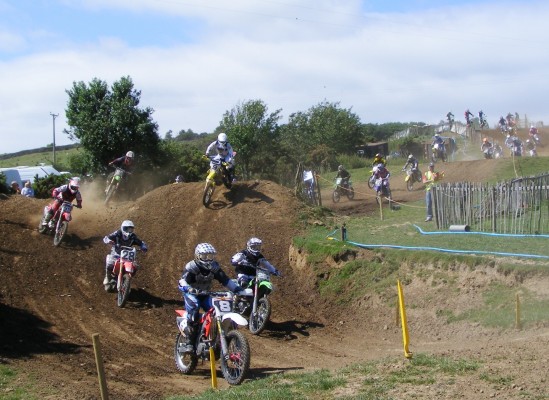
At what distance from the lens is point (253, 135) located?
186 feet

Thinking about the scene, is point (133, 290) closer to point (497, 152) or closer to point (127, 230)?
point (127, 230)

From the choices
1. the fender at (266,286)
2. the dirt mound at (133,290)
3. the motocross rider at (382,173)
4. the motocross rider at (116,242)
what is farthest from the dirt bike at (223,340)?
the motocross rider at (382,173)

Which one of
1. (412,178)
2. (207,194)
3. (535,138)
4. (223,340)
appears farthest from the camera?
(535,138)

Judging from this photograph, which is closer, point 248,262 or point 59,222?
point 248,262

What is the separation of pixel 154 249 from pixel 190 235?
151cm

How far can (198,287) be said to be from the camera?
12.0m

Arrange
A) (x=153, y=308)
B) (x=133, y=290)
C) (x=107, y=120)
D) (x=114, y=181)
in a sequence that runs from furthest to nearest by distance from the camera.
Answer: (x=107, y=120) < (x=114, y=181) < (x=133, y=290) < (x=153, y=308)

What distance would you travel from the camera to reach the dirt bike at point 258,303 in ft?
47.8

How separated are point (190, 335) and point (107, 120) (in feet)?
99.9

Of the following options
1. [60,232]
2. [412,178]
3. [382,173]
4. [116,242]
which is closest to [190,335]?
[116,242]

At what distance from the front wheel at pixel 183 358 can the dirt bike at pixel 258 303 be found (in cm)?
254

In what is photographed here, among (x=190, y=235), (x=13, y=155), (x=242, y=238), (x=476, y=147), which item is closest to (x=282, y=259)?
(x=242, y=238)

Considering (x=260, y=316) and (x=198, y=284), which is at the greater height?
(x=198, y=284)

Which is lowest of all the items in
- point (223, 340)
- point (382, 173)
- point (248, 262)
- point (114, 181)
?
point (223, 340)
